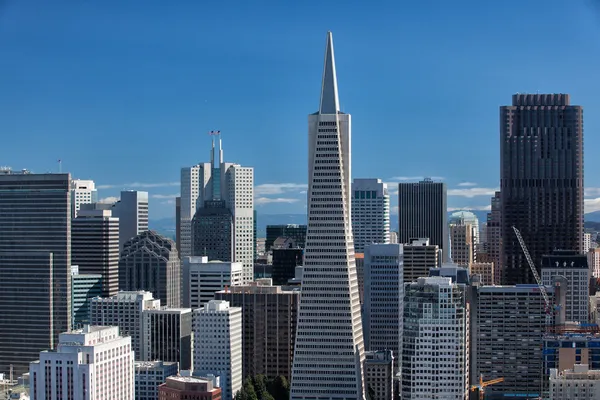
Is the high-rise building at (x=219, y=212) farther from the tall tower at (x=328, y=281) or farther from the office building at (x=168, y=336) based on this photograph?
the tall tower at (x=328, y=281)

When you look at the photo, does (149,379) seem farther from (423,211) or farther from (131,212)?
(423,211)

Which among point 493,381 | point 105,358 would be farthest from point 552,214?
point 105,358

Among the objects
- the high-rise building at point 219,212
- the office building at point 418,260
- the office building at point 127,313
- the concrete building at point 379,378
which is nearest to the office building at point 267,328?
the office building at point 127,313

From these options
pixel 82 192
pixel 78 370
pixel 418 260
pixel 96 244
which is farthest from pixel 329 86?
pixel 82 192

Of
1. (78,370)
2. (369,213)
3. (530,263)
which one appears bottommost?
(78,370)

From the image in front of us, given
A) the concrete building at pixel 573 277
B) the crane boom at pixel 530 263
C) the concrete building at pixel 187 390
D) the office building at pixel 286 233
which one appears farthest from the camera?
the office building at pixel 286 233

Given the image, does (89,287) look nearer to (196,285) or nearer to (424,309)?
(196,285)
